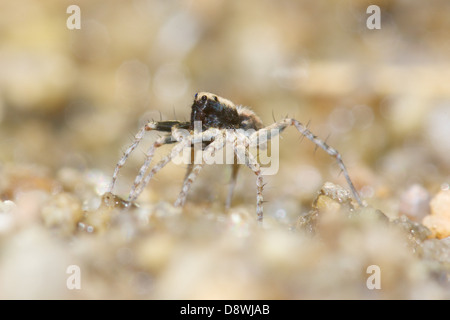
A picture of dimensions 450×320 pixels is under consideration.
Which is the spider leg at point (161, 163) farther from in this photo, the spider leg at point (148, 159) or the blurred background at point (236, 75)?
the blurred background at point (236, 75)

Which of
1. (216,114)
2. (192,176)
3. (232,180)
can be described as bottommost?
(192,176)

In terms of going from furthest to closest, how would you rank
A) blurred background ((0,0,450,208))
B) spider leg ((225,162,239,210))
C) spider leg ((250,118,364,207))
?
blurred background ((0,0,450,208)), spider leg ((225,162,239,210)), spider leg ((250,118,364,207))

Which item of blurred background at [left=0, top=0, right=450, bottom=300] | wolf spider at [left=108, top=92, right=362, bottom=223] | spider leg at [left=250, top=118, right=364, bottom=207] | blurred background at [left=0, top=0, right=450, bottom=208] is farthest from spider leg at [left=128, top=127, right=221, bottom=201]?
blurred background at [left=0, top=0, right=450, bottom=208]

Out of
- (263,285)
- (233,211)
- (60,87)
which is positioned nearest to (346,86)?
(233,211)

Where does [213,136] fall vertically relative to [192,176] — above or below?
above

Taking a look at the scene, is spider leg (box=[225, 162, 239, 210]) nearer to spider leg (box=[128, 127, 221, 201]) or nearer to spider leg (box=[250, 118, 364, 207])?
spider leg (box=[250, 118, 364, 207])

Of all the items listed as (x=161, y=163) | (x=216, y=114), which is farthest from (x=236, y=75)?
(x=161, y=163)

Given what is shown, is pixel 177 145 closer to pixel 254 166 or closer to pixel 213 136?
pixel 213 136
